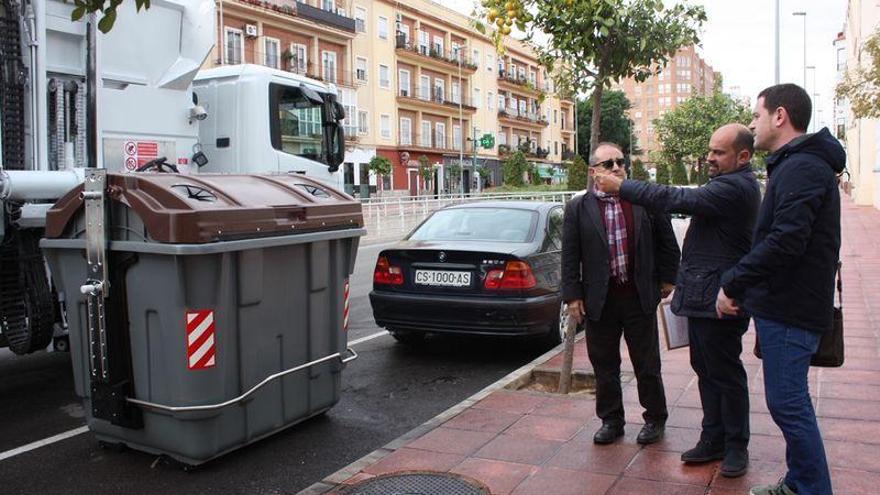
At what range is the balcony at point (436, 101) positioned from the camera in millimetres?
54812

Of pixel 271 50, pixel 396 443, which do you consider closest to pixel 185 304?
pixel 396 443

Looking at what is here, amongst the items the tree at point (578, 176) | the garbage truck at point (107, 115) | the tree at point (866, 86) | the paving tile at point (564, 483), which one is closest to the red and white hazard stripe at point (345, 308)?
the garbage truck at point (107, 115)

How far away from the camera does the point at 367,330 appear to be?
9.01 meters

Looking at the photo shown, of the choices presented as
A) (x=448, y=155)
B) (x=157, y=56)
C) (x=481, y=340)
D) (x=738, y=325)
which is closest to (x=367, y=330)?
(x=481, y=340)

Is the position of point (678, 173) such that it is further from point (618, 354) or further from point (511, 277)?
point (618, 354)

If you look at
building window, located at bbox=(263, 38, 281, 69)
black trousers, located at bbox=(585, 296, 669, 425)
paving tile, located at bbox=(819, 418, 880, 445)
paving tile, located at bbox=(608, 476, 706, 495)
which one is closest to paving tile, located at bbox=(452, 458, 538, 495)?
paving tile, located at bbox=(608, 476, 706, 495)

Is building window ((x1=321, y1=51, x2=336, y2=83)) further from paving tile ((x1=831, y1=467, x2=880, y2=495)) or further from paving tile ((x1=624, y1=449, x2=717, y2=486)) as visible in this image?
paving tile ((x1=831, y1=467, x2=880, y2=495))

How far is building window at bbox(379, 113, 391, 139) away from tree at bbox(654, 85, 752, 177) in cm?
1723

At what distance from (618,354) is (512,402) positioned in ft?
3.79

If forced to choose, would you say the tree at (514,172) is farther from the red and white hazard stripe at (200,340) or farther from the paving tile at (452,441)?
the red and white hazard stripe at (200,340)

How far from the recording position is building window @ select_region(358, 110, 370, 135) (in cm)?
5056

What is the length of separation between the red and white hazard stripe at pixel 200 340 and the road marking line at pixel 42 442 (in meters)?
1.58

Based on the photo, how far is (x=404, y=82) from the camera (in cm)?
5491

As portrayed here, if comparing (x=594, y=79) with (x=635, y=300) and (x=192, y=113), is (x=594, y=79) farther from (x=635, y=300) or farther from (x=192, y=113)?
(x=192, y=113)
